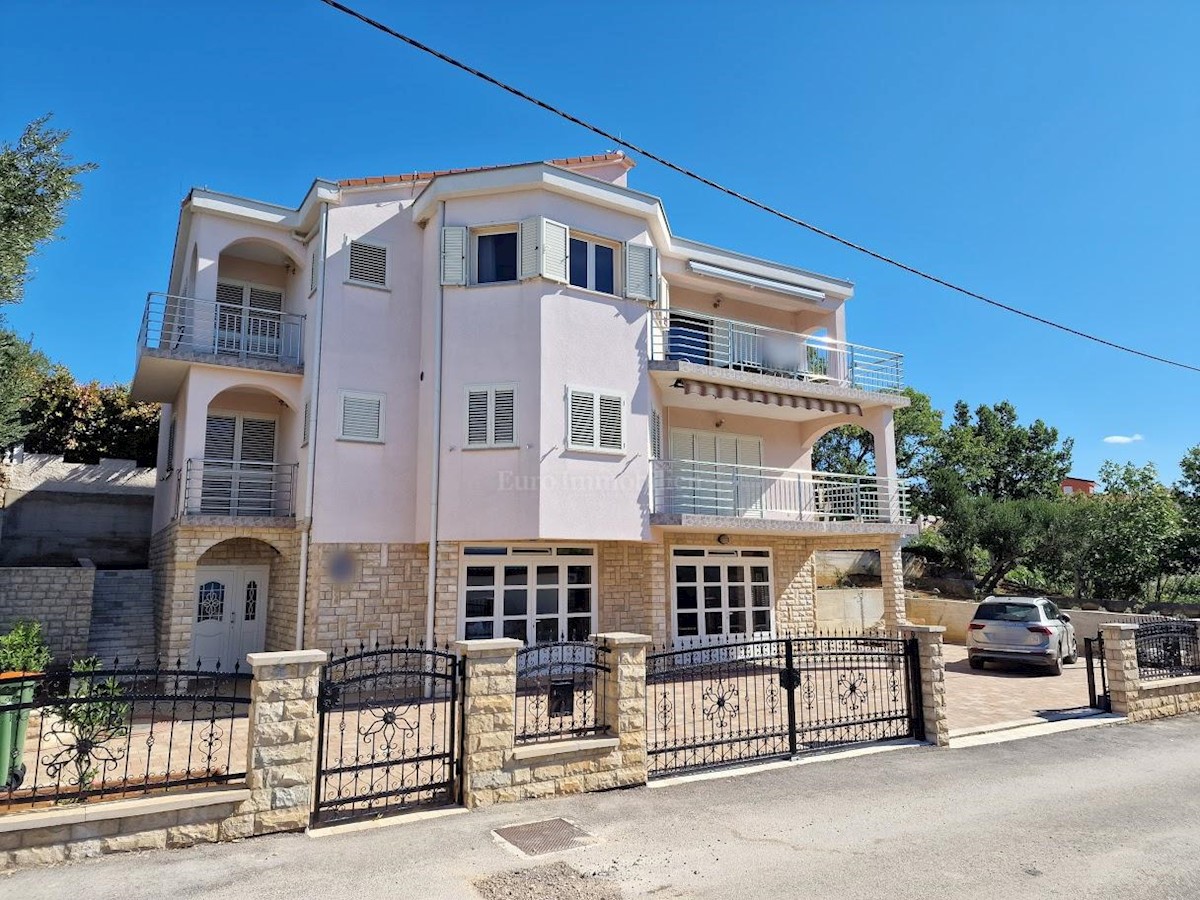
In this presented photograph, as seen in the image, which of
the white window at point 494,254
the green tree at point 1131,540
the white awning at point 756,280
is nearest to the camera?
the white window at point 494,254

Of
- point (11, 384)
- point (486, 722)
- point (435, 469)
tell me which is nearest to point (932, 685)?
point (486, 722)

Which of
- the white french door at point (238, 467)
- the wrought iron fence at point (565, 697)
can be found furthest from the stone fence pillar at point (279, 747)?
the white french door at point (238, 467)

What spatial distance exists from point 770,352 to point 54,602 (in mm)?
18791

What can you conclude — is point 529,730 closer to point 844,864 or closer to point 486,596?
point 844,864

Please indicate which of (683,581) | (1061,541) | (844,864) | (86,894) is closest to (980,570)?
(1061,541)

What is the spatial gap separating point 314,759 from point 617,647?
3.56 m

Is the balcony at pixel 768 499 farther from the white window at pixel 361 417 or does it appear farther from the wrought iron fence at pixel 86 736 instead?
the wrought iron fence at pixel 86 736

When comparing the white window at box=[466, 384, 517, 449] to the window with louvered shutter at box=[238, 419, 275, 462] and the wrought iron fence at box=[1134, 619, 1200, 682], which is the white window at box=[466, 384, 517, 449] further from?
the wrought iron fence at box=[1134, 619, 1200, 682]

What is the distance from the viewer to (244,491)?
17.5m

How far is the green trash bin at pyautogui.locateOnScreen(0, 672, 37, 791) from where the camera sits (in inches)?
269

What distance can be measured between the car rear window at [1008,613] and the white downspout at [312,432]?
16.4 meters

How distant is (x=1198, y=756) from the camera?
10789 mm

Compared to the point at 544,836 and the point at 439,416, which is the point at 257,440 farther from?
the point at 544,836

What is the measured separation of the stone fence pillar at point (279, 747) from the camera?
684 centimetres
